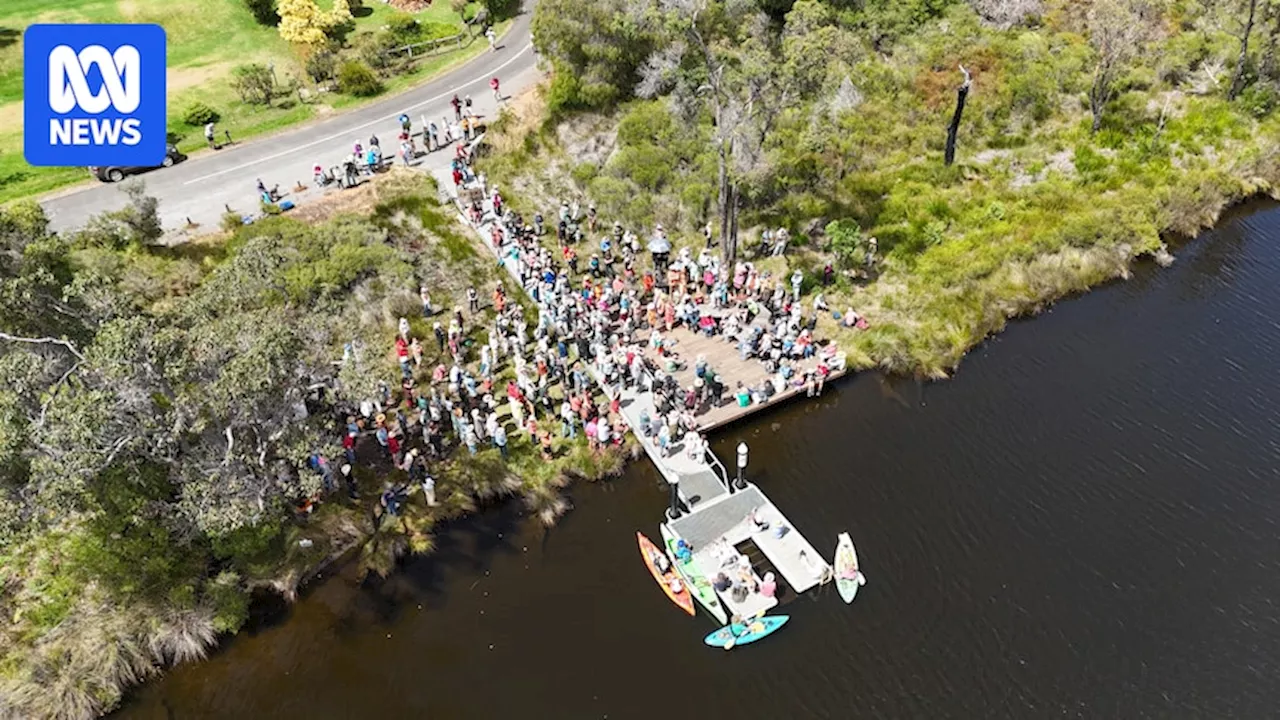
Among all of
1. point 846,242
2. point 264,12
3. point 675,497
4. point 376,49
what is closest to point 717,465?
point 675,497

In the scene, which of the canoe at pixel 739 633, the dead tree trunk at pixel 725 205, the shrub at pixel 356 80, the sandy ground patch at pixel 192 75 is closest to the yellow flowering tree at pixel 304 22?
the sandy ground patch at pixel 192 75

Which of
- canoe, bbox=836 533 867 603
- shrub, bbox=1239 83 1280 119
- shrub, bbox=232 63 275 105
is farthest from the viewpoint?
shrub, bbox=232 63 275 105

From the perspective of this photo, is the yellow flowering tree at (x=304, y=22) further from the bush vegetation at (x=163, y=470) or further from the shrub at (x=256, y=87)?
the bush vegetation at (x=163, y=470)

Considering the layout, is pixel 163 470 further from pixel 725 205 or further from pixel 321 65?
pixel 321 65

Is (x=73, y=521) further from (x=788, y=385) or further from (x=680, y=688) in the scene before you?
(x=788, y=385)

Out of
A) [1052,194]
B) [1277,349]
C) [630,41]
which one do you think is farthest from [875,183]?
[1277,349]

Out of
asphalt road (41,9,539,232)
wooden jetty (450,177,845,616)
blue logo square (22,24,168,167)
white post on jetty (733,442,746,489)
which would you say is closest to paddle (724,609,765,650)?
wooden jetty (450,177,845,616)

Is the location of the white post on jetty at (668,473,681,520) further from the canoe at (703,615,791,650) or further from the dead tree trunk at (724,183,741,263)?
the dead tree trunk at (724,183,741,263)
